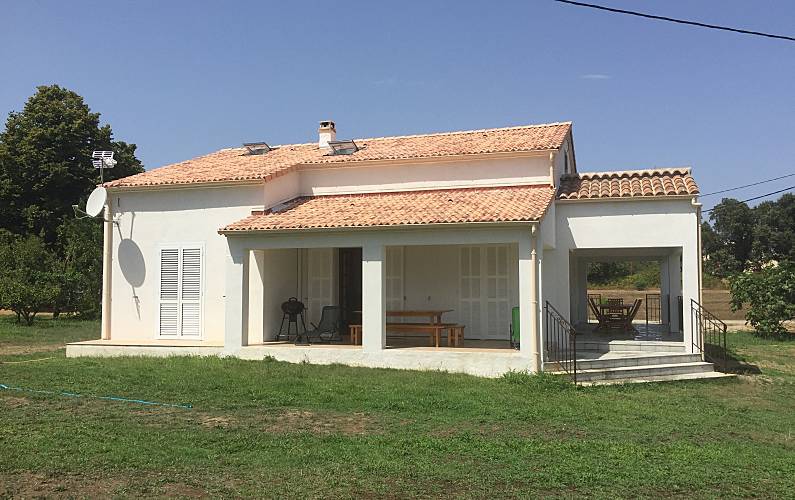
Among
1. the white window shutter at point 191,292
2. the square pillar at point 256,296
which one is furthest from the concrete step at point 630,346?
the white window shutter at point 191,292

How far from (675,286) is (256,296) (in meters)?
10.0

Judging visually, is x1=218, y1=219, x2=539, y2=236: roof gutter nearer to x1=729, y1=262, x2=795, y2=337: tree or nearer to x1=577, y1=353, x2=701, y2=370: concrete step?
x1=577, y1=353, x2=701, y2=370: concrete step

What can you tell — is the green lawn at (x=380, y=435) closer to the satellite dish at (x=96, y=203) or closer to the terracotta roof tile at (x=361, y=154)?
the satellite dish at (x=96, y=203)

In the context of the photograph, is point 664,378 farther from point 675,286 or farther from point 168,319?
point 168,319

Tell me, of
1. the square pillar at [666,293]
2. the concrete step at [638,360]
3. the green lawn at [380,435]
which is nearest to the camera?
the green lawn at [380,435]

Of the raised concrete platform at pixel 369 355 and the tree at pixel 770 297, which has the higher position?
the tree at pixel 770 297

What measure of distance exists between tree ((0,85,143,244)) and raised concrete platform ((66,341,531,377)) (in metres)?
21.9

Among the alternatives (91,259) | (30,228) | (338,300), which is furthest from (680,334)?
(30,228)

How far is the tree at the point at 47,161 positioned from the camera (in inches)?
1297

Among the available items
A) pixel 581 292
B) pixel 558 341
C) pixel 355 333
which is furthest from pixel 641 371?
pixel 581 292

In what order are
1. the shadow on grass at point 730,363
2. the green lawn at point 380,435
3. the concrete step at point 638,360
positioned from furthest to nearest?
the shadow on grass at point 730,363, the concrete step at point 638,360, the green lawn at point 380,435

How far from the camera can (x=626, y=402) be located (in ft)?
31.6

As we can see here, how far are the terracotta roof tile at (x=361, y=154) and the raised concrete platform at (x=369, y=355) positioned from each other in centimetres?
366

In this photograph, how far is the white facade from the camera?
12.5 metres
